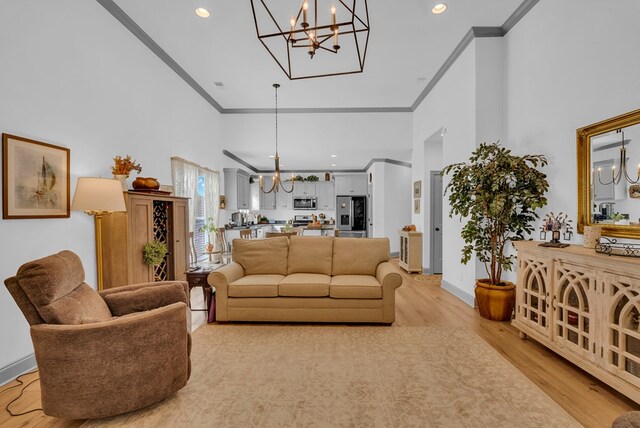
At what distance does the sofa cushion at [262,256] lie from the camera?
3.93 m

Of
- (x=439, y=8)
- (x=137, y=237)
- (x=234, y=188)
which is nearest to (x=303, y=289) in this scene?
(x=137, y=237)

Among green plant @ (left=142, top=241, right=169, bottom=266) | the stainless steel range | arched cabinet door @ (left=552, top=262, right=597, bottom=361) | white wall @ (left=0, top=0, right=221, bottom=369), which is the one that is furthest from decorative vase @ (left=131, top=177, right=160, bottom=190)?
the stainless steel range

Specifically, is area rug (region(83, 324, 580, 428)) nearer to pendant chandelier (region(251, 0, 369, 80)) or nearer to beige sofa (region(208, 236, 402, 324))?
beige sofa (region(208, 236, 402, 324))

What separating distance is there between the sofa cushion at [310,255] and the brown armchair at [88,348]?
1997mm

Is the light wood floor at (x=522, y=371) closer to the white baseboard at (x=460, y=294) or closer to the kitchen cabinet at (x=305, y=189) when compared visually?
the white baseboard at (x=460, y=294)

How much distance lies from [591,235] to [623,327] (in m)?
0.78

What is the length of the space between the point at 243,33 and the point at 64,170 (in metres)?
2.60

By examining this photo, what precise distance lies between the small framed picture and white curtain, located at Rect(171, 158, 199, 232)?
4.34m

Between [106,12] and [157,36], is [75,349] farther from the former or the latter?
[157,36]

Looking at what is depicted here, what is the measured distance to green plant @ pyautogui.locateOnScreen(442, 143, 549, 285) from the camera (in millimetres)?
3147

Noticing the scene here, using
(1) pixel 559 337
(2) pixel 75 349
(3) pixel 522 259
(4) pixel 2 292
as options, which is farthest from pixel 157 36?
(1) pixel 559 337

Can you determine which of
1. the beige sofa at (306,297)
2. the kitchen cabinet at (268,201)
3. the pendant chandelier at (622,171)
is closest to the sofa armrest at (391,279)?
the beige sofa at (306,297)

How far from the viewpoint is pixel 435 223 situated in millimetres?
6023

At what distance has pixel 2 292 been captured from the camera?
90.3 inches
